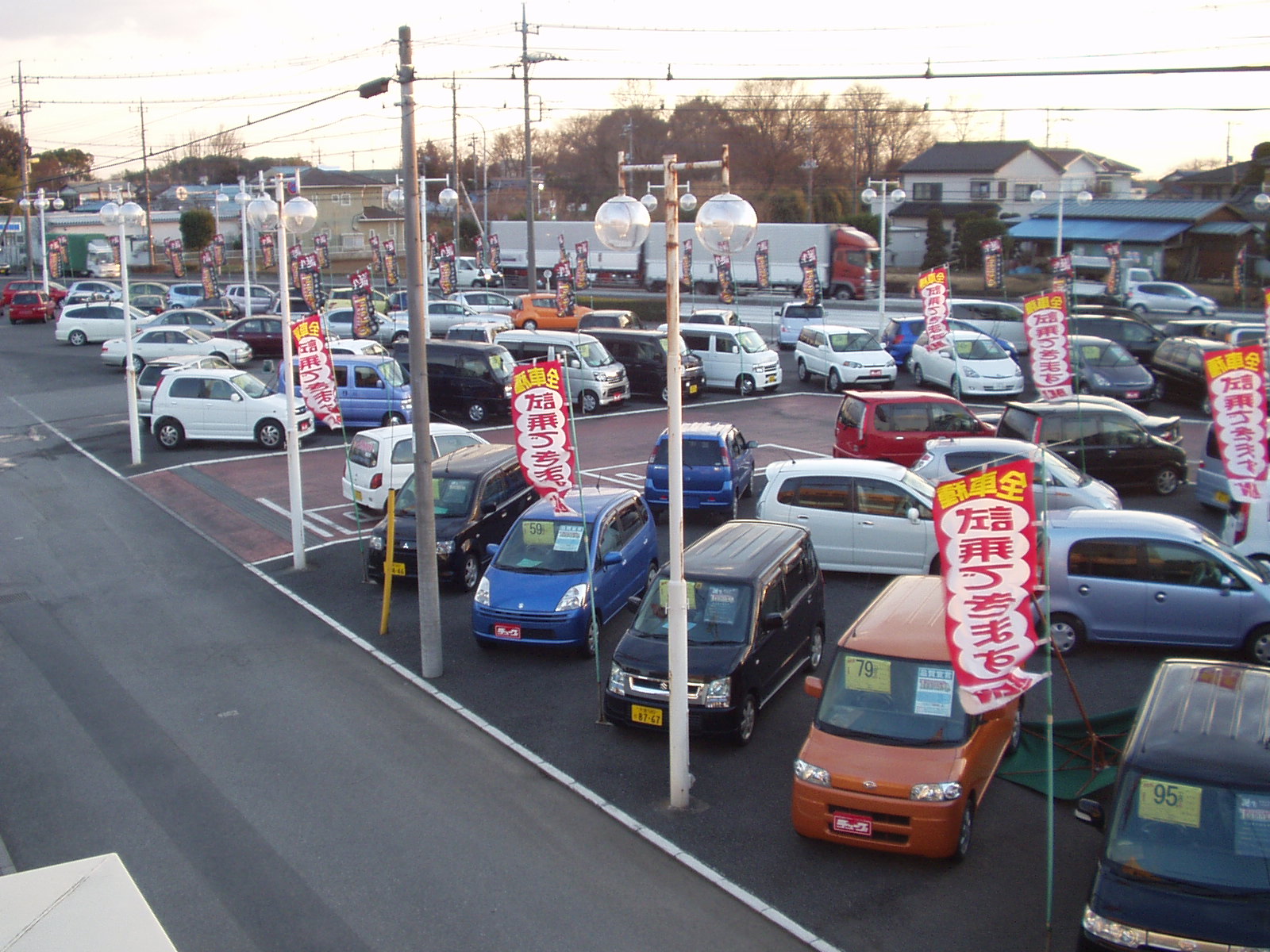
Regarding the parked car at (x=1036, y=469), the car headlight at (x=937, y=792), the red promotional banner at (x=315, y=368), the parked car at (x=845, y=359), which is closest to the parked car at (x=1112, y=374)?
the parked car at (x=845, y=359)

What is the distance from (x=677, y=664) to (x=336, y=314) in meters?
30.6

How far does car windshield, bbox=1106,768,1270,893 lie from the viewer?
20.3ft

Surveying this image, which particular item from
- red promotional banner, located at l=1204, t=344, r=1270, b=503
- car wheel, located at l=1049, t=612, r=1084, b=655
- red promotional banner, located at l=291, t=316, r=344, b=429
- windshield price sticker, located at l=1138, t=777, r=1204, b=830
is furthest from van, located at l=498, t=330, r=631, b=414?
windshield price sticker, located at l=1138, t=777, r=1204, b=830

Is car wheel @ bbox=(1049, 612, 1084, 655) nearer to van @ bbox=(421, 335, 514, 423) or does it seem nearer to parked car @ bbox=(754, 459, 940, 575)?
parked car @ bbox=(754, 459, 940, 575)

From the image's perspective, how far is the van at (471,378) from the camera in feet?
85.4

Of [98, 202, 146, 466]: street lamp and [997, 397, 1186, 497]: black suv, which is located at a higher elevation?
[98, 202, 146, 466]: street lamp

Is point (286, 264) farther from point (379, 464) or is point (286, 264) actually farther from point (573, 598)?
point (573, 598)

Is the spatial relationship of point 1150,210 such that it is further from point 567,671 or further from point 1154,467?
point 567,671

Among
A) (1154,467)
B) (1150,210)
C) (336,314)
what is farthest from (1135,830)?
(1150,210)

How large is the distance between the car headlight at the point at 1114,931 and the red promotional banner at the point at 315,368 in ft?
42.5

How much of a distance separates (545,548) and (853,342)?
61.0ft

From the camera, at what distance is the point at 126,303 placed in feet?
66.9

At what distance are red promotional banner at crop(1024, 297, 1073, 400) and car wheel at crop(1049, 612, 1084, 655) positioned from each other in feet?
24.9

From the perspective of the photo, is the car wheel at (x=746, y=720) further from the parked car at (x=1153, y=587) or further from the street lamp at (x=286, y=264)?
the street lamp at (x=286, y=264)
